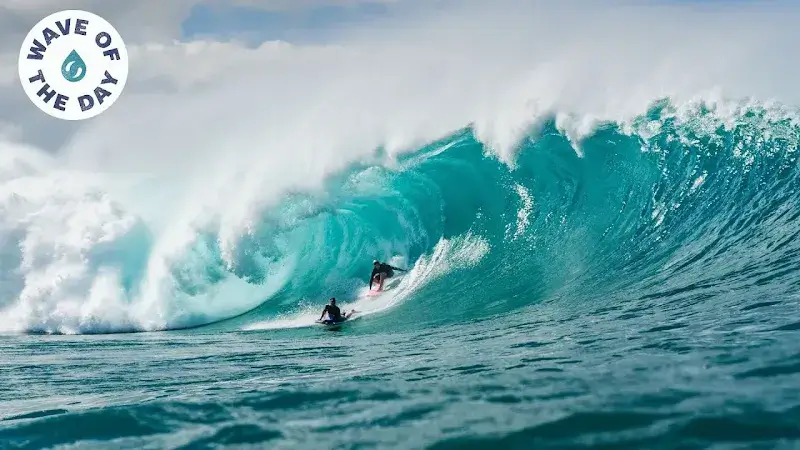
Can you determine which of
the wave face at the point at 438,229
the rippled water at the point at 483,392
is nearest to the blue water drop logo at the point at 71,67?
the wave face at the point at 438,229

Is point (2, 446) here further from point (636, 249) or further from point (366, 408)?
point (636, 249)

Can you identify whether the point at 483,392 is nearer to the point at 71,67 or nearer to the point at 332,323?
the point at 332,323

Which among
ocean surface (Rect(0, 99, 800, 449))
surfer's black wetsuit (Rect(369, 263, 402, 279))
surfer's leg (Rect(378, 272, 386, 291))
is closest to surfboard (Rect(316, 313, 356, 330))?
ocean surface (Rect(0, 99, 800, 449))

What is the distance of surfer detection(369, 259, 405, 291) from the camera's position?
13797 millimetres

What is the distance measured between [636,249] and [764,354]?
6.78 metres

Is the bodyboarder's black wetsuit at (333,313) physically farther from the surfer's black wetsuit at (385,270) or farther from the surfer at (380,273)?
the surfer's black wetsuit at (385,270)

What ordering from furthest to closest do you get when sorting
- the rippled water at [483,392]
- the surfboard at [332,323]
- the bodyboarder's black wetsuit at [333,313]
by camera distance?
the bodyboarder's black wetsuit at [333,313] < the surfboard at [332,323] < the rippled water at [483,392]

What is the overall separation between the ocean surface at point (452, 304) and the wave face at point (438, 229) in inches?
2.3

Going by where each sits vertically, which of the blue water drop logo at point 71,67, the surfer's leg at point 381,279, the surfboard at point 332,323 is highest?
the blue water drop logo at point 71,67

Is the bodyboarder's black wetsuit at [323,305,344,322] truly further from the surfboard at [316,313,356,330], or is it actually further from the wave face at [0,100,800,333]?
the wave face at [0,100,800,333]

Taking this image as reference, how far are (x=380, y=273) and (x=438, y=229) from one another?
1.94 m

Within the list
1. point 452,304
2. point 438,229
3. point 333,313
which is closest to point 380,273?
point 438,229

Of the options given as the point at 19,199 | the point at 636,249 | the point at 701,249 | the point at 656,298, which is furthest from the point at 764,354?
the point at 19,199

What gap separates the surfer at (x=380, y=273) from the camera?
13.8 m
